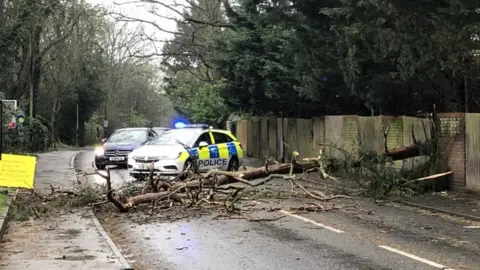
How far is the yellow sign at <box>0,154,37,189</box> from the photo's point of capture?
12.0 m

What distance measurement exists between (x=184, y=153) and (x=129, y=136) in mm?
7993

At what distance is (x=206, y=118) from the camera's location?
40156 mm

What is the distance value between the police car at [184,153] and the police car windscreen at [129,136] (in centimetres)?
543

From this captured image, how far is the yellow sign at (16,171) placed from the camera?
1204cm

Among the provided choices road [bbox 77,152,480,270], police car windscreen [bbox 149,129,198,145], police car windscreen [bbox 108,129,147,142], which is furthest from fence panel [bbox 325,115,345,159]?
road [bbox 77,152,480,270]

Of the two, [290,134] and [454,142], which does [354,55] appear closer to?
[454,142]

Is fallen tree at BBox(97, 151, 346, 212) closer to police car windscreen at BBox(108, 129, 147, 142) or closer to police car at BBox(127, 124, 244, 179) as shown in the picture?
police car at BBox(127, 124, 244, 179)

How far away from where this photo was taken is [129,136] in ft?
80.5

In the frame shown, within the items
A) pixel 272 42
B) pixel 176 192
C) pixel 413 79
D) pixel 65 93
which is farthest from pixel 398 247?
pixel 65 93

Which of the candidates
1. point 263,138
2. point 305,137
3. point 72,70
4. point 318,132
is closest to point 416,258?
point 318,132

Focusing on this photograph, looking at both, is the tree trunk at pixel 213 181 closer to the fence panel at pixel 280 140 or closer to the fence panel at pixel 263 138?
the fence panel at pixel 280 140

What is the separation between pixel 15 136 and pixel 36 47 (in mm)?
11865

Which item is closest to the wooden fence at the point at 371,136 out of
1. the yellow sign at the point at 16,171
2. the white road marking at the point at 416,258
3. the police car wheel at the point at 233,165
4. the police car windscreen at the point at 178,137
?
the police car wheel at the point at 233,165

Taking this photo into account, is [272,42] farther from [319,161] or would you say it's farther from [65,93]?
[65,93]
